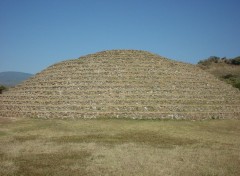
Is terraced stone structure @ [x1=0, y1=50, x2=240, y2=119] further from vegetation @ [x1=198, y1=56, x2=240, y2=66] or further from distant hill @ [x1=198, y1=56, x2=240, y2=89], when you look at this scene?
vegetation @ [x1=198, y1=56, x2=240, y2=66]

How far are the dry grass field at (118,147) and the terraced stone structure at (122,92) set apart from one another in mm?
2394

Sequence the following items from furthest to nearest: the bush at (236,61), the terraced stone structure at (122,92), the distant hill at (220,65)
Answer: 1. the bush at (236,61)
2. the distant hill at (220,65)
3. the terraced stone structure at (122,92)

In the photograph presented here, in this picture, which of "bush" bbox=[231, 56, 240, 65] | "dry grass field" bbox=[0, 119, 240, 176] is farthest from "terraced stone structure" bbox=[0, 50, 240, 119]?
"bush" bbox=[231, 56, 240, 65]

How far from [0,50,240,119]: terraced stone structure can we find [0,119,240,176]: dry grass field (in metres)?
2.39

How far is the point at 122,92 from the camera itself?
2928 centimetres

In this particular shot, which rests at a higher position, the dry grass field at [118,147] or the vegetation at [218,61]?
the vegetation at [218,61]

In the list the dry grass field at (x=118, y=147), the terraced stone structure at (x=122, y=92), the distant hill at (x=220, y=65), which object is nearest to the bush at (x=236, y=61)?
the distant hill at (x=220, y=65)

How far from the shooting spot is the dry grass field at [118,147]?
1220 cm

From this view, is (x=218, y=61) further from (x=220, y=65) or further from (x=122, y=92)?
(x=122, y=92)

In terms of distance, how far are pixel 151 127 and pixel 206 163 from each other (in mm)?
9246

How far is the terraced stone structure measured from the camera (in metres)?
26.9

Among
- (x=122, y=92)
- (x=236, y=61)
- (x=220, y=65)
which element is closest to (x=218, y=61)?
(x=220, y=65)

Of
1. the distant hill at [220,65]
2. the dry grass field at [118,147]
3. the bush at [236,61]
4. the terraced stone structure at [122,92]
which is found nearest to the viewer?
the dry grass field at [118,147]

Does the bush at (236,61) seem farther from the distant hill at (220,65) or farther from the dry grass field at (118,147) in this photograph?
the dry grass field at (118,147)
